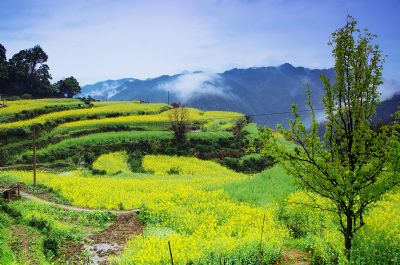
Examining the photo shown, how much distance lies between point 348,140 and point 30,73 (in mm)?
104735

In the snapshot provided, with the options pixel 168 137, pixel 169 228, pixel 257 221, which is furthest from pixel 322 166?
pixel 168 137

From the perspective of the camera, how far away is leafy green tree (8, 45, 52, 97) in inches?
3765

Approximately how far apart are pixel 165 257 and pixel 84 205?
15653 millimetres

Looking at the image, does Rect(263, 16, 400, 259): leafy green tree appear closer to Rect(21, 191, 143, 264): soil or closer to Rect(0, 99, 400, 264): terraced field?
Rect(0, 99, 400, 264): terraced field

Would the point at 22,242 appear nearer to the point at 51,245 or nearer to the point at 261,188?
the point at 51,245

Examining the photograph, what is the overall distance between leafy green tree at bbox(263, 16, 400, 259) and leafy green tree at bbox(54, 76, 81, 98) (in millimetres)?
101414

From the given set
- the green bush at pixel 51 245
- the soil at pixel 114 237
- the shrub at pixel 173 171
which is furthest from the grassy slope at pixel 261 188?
the shrub at pixel 173 171

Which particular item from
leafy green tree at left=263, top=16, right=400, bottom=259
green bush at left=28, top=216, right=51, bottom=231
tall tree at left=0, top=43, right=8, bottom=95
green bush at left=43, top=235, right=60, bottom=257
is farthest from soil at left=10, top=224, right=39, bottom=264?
tall tree at left=0, top=43, right=8, bottom=95

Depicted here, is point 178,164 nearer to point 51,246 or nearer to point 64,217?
point 64,217

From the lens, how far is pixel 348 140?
1034cm

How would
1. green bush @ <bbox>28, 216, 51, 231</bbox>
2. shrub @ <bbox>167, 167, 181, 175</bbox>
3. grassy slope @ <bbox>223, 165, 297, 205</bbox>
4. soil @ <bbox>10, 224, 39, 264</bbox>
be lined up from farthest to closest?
shrub @ <bbox>167, 167, 181, 175</bbox> → grassy slope @ <bbox>223, 165, 297, 205</bbox> → green bush @ <bbox>28, 216, 51, 231</bbox> → soil @ <bbox>10, 224, 39, 264</bbox>

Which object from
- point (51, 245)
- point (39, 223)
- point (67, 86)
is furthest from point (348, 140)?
point (67, 86)

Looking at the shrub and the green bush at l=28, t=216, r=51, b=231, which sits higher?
the green bush at l=28, t=216, r=51, b=231

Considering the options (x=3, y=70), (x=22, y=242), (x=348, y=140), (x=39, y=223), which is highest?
(x=3, y=70)
